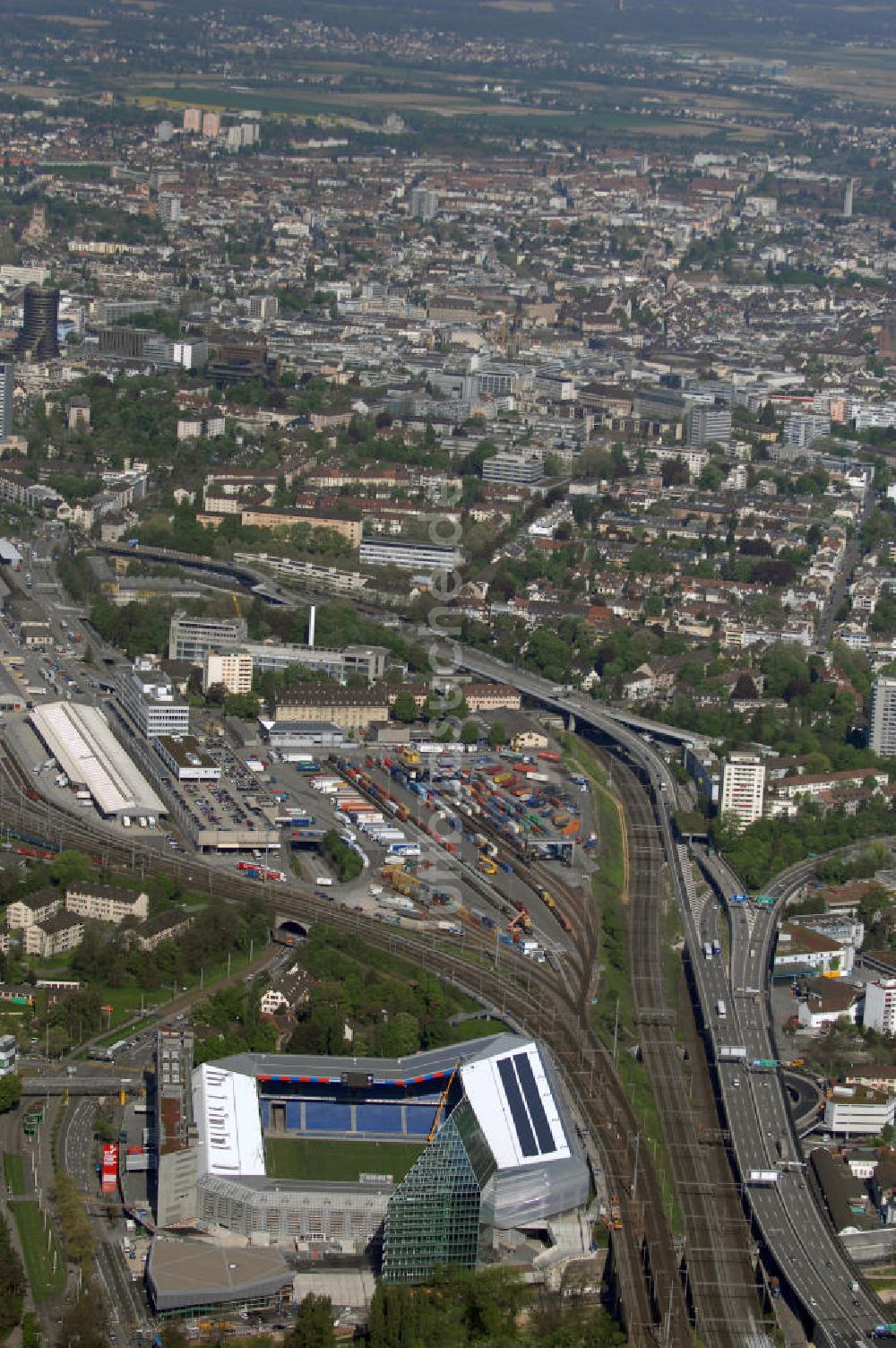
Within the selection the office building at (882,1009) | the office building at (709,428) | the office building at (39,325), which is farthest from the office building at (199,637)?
the office building at (39,325)

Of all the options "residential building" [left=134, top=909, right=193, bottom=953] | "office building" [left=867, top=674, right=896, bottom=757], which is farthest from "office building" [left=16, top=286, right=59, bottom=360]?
"residential building" [left=134, top=909, right=193, bottom=953]

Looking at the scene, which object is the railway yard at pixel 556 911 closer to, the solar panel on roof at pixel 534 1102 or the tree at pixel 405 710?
the solar panel on roof at pixel 534 1102

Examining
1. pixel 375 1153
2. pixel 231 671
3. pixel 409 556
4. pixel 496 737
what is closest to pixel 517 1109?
pixel 375 1153

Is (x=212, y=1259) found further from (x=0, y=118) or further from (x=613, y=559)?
Answer: (x=0, y=118)

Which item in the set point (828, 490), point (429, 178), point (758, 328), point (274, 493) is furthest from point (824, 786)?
point (429, 178)

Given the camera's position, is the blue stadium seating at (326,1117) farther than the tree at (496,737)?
No

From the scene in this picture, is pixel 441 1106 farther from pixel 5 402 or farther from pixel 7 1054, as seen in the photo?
pixel 5 402
